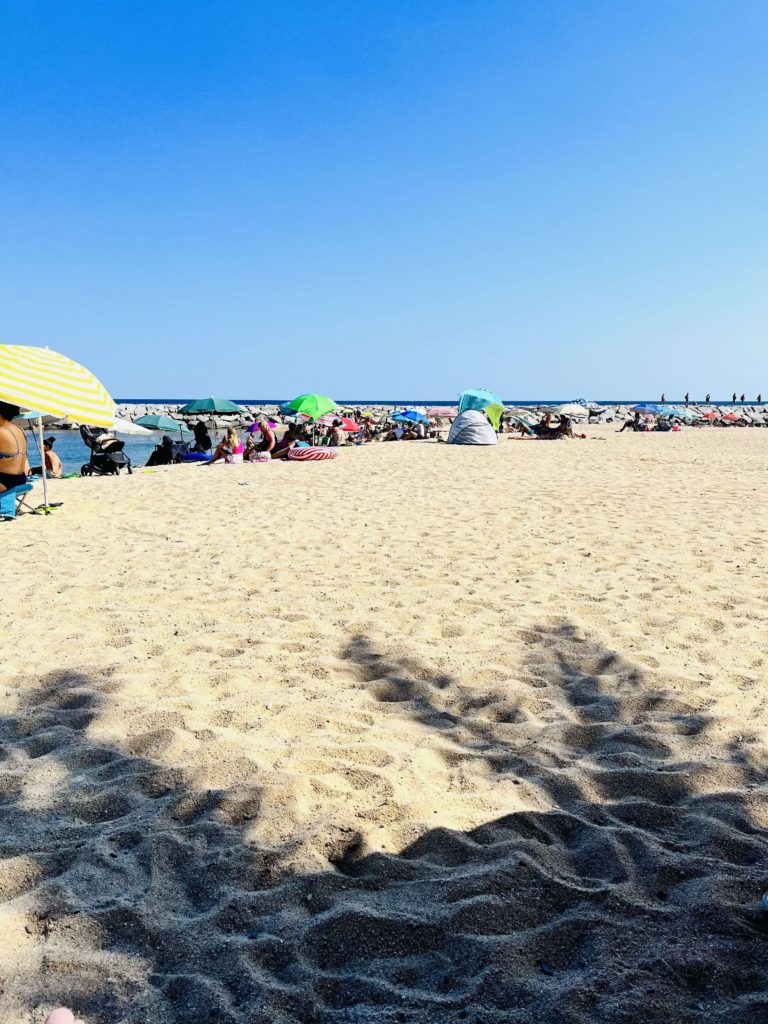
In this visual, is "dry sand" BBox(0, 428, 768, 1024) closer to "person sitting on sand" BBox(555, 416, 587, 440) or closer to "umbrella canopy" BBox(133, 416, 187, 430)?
"umbrella canopy" BBox(133, 416, 187, 430)

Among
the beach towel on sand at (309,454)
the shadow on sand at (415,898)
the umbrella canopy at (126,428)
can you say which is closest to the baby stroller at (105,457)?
the umbrella canopy at (126,428)

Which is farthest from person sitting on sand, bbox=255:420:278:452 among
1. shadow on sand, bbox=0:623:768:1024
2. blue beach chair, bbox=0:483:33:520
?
shadow on sand, bbox=0:623:768:1024

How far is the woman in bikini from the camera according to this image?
7941 millimetres

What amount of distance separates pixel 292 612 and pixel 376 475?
9072 mm

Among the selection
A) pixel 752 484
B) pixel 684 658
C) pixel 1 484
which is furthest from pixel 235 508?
pixel 752 484

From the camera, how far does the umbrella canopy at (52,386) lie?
7.00 m

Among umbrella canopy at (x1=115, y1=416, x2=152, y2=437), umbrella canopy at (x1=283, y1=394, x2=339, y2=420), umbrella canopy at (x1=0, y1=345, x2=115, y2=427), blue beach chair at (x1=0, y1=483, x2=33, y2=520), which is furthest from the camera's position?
umbrella canopy at (x1=283, y1=394, x2=339, y2=420)

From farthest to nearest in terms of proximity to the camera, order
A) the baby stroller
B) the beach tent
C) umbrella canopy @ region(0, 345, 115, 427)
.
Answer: the beach tent
the baby stroller
umbrella canopy @ region(0, 345, 115, 427)

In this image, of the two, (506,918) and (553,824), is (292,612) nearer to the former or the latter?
(553,824)

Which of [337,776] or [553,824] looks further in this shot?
[337,776]

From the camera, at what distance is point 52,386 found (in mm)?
7367

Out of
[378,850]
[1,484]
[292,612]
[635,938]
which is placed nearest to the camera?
[635,938]

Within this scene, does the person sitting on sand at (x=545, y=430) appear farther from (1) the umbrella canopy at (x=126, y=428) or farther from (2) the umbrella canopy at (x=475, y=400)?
(1) the umbrella canopy at (x=126, y=428)

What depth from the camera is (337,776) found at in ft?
9.41
